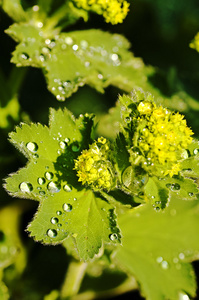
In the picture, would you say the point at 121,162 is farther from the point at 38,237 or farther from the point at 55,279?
the point at 55,279

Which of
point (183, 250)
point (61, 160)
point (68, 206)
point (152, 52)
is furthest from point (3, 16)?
point (183, 250)

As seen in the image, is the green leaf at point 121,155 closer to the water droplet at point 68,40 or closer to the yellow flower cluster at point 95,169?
the yellow flower cluster at point 95,169

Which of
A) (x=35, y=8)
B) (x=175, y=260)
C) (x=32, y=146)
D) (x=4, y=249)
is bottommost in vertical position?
(x=4, y=249)

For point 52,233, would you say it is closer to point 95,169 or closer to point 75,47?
point 95,169

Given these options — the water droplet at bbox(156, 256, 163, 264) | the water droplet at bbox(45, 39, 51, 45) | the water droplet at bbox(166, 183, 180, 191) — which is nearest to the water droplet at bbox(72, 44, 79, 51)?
the water droplet at bbox(45, 39, 51, 45)

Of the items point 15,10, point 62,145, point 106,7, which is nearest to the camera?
point 62,145

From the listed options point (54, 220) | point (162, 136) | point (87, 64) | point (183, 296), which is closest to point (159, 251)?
point (183, 296)
